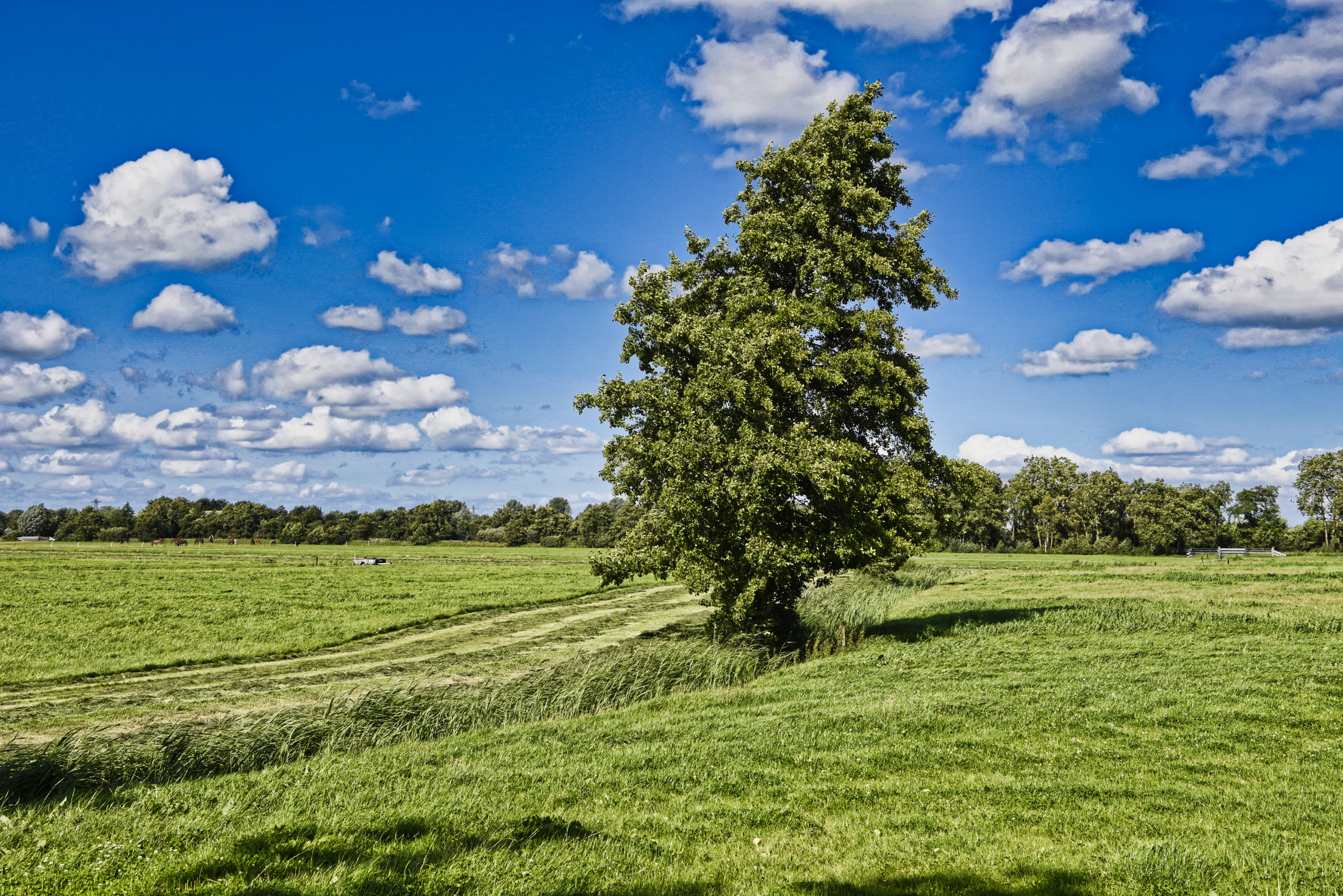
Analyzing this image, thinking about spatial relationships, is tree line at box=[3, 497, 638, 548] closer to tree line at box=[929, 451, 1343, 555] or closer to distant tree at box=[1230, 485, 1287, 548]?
tree line at box=[929, 451, 1343, 555]

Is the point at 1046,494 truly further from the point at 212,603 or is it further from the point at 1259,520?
the point at 212,603

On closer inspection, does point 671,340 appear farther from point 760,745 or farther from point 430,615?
point 430,615

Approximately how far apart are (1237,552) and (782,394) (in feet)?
406

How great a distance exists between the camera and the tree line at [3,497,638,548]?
560 ft

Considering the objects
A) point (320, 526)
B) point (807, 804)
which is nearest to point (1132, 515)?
point (807, 804)

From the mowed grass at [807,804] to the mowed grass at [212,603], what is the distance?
1995cm

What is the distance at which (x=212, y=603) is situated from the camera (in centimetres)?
4100

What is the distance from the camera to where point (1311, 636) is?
20922 mm

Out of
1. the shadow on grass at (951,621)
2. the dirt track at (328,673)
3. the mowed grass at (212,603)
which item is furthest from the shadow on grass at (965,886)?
the mowed grass at (212,603)

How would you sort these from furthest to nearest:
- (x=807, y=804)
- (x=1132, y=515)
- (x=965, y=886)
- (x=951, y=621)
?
(x=1132, y=515), (x=951, y=621), (x=807, y=804), (x=965, y=886)

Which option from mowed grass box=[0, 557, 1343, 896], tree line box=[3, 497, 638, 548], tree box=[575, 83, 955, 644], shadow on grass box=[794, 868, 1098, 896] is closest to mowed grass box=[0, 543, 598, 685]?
tree box=[575, 83, 955, 644]

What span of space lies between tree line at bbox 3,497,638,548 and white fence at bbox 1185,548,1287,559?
355 ft

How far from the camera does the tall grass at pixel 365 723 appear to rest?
11.9m

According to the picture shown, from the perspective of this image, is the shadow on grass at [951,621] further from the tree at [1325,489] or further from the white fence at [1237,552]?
the tree at [1325,489]
